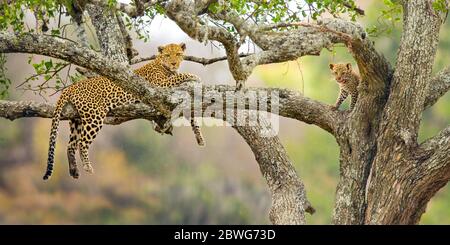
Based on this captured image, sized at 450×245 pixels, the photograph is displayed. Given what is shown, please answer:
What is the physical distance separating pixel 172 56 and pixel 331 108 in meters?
1.71

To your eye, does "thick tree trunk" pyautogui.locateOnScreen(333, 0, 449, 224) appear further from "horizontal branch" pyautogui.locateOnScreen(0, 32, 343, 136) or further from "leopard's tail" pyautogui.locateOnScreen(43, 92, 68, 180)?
"leopard's tail" pyautogui.locateOnScreen(43, 92, 68, 180)

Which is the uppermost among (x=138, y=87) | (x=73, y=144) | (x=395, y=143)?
(x=73, y=144)

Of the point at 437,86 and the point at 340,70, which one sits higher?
the point at 340,70

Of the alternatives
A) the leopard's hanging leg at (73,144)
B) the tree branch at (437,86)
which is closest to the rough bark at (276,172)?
the tree branch at (437,86)

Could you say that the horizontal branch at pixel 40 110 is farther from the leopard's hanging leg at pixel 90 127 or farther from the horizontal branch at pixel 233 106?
the leopard's hanging leg at pixel 90 127

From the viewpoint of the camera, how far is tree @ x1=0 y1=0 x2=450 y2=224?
6988mm

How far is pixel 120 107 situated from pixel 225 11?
1.53 m

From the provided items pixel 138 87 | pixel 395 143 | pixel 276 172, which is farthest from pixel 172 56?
pixel 395 143

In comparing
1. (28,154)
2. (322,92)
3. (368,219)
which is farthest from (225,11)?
(322,92)

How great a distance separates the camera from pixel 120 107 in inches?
322

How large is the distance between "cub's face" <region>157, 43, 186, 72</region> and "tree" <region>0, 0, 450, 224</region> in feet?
1.91

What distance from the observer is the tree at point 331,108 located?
6.99 m

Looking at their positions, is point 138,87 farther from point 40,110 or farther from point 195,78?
point 40,110

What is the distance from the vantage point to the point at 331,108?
820 cm
